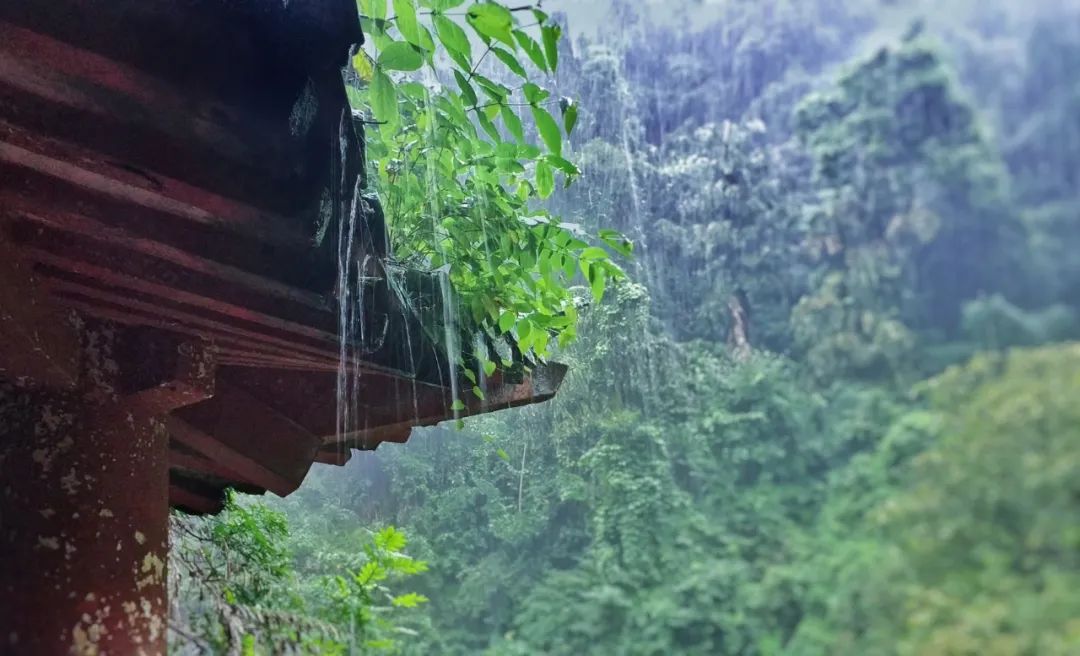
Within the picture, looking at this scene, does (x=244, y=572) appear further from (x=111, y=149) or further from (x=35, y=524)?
(x=111, y=149)

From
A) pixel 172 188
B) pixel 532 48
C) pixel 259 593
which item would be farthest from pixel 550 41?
pixel 259 593

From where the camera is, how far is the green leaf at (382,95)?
34.0 inches

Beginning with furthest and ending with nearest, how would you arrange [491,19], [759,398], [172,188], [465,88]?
[759,398]
[465,88]
[491,19]
[172,188]

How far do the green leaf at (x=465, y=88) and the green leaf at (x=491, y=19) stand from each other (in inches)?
7.1

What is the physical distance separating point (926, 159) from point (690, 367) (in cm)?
282

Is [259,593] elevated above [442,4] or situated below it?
below

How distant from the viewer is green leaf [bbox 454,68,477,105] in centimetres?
100

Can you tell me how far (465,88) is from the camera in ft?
3.33

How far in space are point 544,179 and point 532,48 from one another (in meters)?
0.35

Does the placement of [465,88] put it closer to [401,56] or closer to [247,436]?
[401,56]

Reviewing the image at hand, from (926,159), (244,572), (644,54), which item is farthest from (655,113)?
(244,572)

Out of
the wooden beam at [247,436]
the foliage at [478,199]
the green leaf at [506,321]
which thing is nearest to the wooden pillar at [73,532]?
the wooden beam at [247,436]

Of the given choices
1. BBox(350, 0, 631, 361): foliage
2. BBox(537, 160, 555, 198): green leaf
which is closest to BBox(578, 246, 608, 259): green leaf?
BBox(350, 0, 631, 361): foliage

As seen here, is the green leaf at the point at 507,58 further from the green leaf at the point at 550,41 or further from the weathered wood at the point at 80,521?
the weathered wood at the point at 80,521
